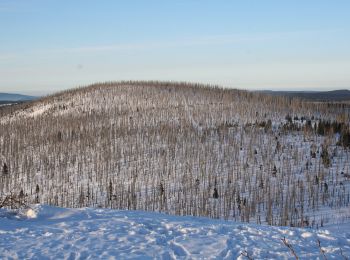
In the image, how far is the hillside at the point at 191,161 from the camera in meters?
10.3

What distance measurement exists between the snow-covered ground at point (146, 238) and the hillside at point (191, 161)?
6.13ft

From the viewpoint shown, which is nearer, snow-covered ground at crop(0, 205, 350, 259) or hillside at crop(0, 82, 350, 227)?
snow-covered ground at crop(0, 205, 350, 259)

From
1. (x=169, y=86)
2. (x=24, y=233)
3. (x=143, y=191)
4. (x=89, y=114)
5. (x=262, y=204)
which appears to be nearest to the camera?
(x=24, y=233)

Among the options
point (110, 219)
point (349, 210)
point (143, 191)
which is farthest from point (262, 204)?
point (110, 219)

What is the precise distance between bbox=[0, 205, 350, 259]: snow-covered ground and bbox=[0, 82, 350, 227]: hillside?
1868 mm

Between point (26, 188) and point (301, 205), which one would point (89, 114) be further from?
point (301, 205)

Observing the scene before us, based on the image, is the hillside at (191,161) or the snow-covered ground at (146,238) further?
the hillside at (191,161)

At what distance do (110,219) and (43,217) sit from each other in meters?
1.19

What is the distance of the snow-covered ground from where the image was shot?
587cm

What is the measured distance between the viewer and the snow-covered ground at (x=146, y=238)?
231 inches

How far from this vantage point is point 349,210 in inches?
373

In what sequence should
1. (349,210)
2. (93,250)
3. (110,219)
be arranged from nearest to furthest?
(93,250), (110,219), (349,210)

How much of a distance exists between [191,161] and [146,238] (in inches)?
292

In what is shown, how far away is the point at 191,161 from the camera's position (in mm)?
13859
